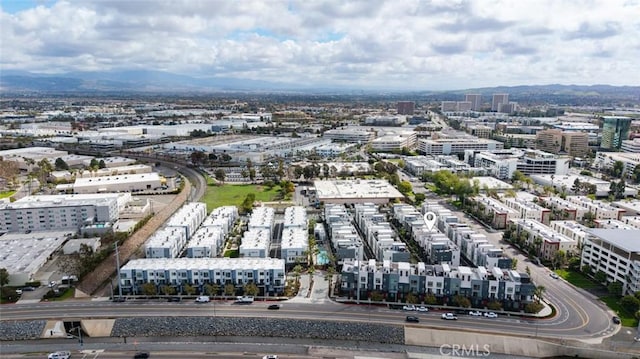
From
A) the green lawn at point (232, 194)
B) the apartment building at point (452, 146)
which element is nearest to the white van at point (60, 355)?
the green lawn at point (232, 194)

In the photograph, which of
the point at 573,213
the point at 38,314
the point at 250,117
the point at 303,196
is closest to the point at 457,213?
the point at 573,213

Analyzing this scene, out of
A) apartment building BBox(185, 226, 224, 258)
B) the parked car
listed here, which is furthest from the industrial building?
the parked car

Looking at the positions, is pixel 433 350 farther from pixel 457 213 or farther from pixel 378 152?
pixel 378 152

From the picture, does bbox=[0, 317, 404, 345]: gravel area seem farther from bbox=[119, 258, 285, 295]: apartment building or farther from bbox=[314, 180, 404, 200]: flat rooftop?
bbox=[314, 180, 404, 200]: flat rooftop

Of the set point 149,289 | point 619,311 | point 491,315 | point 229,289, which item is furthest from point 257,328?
point 619,311

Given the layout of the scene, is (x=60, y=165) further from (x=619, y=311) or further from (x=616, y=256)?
(x=619, y=311)

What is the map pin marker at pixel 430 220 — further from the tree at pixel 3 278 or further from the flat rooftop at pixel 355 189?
the tree at pixel 3 278
